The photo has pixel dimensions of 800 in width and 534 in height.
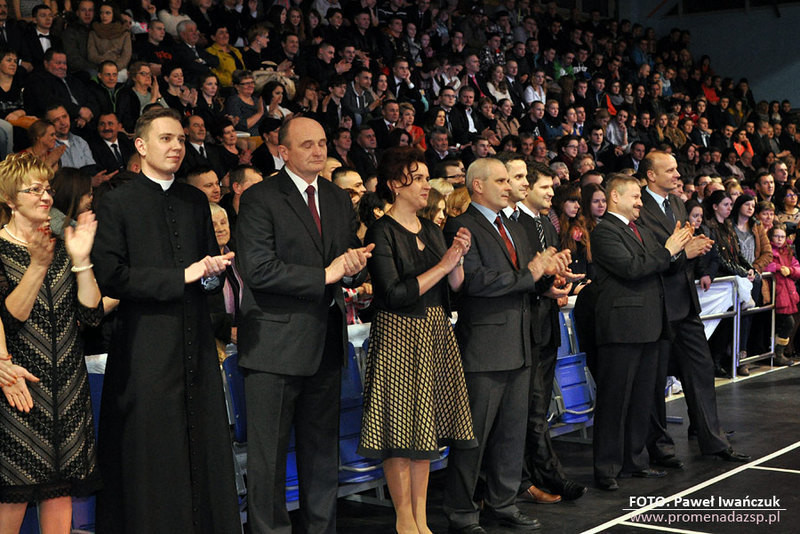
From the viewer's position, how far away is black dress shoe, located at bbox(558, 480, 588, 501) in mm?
5039

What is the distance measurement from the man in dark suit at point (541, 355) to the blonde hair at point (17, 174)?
244 centimetres

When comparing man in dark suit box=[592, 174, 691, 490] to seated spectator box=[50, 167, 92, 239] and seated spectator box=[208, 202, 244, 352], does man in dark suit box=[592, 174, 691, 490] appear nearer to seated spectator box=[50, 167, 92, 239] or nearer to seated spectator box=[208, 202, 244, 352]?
seated spectator box=[208, 202, 244, 352]

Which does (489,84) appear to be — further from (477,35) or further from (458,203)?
(458,203)

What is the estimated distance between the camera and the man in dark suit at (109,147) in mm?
7797

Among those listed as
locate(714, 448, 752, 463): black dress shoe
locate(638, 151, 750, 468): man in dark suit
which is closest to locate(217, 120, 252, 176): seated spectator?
locate(638, 151, 750, 468): man in dark suit

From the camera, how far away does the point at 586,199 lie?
24.8ft

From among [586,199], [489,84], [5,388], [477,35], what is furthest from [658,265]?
[477,35]

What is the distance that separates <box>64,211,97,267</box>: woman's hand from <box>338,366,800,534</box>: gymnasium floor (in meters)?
2.01

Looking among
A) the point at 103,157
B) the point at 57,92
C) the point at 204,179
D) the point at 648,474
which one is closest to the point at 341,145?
the point at 103,157

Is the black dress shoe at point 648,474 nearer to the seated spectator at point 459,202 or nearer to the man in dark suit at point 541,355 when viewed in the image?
the man in dark suit at point 541,355

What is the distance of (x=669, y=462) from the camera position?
5738 mm

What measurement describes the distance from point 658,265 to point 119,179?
3036mm

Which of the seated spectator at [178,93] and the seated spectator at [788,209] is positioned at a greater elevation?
the seated spectator at [178,93]

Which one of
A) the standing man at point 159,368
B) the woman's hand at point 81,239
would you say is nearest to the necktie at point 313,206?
the standing man at point 159,368
